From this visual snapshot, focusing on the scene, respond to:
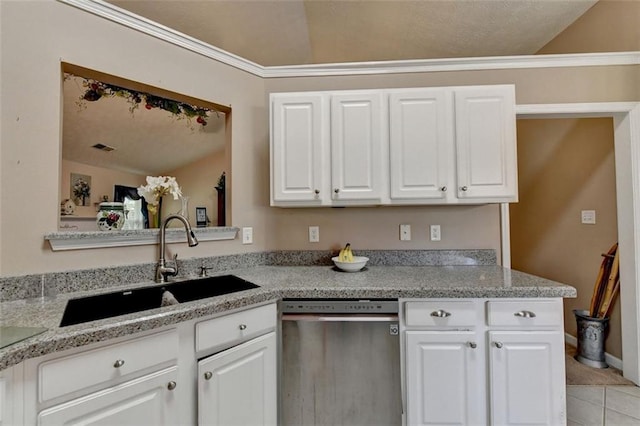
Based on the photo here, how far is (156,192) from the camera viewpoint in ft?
5.81

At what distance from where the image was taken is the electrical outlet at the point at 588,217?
105 inches

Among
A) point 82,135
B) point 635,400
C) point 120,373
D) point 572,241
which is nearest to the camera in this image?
point 120,373

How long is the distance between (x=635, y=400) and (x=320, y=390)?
2.24 metres

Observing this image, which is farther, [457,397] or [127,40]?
[127,40]

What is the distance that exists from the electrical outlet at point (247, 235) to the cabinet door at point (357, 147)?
2.30ft

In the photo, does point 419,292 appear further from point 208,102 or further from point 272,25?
point 272,25

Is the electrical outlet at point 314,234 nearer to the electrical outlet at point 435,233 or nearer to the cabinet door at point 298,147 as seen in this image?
the cabinet door at point 298,147

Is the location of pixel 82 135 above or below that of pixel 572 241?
above

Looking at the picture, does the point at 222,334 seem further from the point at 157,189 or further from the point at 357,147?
the point at 357,147

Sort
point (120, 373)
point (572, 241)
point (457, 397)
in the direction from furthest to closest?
point (572, 241) < point (457, 397) < point (120, 373)

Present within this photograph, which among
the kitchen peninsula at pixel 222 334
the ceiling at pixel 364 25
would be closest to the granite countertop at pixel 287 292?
the kitchen peninsula at pixel 222 334

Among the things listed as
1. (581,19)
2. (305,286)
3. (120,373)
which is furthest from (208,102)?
(581,19)

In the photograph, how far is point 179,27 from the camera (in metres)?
2.36

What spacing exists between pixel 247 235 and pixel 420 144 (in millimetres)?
1353
